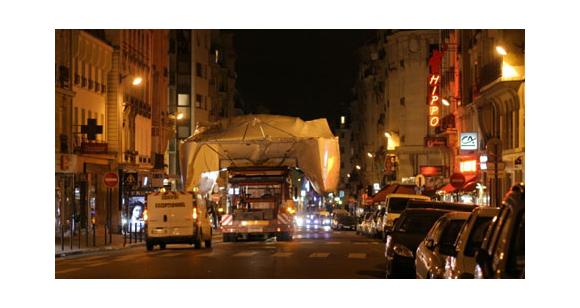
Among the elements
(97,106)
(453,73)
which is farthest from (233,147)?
(453,73)

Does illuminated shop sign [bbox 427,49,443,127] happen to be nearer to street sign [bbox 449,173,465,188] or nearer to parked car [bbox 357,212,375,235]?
parked car [bbox 357,212,375,235]

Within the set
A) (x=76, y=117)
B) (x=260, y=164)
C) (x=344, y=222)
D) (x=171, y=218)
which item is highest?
(x=76, y=117)

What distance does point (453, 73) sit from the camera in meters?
70.3

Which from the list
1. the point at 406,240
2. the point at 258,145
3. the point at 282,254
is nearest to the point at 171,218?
the point at 258,145

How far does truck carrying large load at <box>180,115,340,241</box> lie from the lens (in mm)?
40562

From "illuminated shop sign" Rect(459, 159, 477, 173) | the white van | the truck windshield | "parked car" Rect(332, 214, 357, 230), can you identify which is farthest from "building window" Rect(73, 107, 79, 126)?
"parked car" Rect(332, 214, 357, 230)

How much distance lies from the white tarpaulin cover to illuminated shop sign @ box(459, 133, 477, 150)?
16782 mm

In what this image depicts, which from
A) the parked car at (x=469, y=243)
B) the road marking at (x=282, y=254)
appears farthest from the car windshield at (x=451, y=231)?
the road marking at (x=282, y=254)

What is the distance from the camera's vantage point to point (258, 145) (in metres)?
41.2

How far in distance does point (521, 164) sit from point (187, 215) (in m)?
11.3

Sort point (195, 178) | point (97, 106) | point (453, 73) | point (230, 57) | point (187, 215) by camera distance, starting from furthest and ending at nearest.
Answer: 1. point (230, 57)
2. point (453, 73)
3. point (97, 106)
4. point (195, 178)
5. point (187, 215)

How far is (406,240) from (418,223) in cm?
140

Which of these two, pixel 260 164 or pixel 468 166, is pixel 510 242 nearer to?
pixel 260 164

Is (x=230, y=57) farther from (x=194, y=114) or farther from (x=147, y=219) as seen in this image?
(x=147, y=219)
